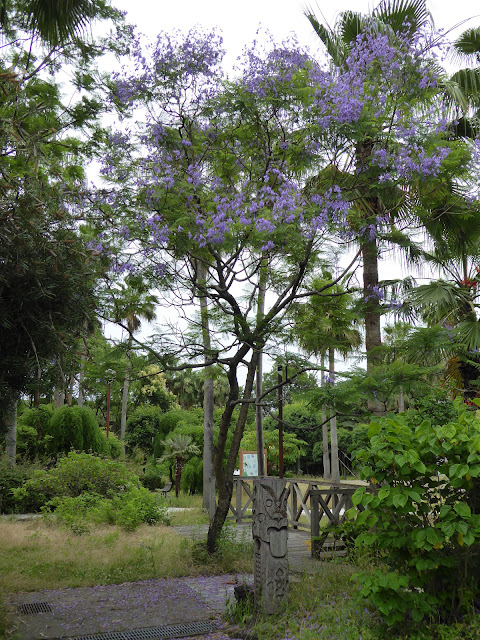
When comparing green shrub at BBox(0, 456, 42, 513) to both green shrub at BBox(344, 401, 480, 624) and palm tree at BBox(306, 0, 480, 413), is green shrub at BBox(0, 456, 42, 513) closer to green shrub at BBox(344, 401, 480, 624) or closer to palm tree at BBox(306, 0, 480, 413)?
palm tree at BBox(306, 0, 480, 413)

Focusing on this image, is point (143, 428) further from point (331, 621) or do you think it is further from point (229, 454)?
point (331, 621)

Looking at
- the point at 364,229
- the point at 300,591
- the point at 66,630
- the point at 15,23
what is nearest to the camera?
the point at 66,630

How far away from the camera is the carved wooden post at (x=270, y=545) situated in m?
5.63

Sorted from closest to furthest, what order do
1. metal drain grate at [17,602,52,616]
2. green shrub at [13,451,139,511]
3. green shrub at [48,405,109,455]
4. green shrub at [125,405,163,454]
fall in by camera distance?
metal drain grate at [17,602,52,616]
green shrub at [13,451,139,511]
green shrub at [48,405,109,455]
green shrub at [125,405,163,454]

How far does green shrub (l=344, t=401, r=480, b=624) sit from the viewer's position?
14.5 feet

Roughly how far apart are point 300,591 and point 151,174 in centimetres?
587

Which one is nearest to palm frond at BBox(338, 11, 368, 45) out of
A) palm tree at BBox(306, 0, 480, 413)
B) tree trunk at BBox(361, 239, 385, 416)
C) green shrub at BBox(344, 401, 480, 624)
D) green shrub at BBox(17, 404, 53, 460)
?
palm tree at BBox(306, 0, 480, 413)

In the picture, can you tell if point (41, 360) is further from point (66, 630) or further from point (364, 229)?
point (364, 229)

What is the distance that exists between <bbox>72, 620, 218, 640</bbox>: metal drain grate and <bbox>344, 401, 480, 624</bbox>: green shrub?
2.01 m

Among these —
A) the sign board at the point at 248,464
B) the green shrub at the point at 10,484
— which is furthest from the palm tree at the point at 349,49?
the green shrub at the point at 10,484

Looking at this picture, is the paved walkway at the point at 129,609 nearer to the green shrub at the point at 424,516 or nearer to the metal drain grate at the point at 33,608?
the metal drain grate at the point at 33,608

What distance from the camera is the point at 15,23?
265 inches

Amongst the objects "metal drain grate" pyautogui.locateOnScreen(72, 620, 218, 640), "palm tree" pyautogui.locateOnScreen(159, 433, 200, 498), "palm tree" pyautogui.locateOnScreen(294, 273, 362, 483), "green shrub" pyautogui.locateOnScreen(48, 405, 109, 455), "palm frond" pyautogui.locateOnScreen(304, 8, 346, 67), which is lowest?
"metal drain grate" pyautogui.locateOnScreen(72, 620, 218, 640)

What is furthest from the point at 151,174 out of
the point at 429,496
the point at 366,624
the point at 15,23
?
the point at 366,624
